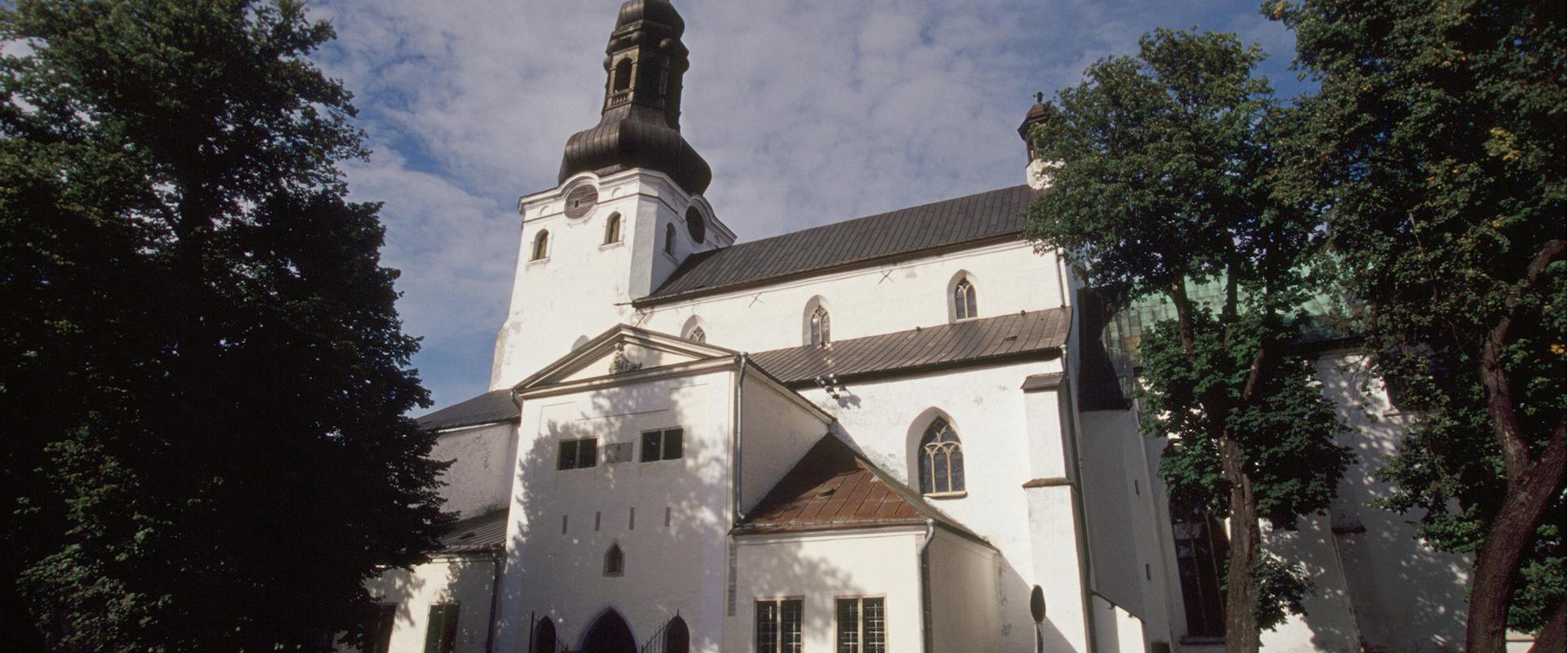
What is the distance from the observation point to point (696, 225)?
88.3 feet

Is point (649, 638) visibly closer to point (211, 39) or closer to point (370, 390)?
point (370, 390)

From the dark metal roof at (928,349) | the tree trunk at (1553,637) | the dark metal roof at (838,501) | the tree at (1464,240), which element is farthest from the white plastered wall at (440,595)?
the tree trunk at (1553,637)

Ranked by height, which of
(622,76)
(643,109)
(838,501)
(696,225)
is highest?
(622,76)

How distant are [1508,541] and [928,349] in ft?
31.3

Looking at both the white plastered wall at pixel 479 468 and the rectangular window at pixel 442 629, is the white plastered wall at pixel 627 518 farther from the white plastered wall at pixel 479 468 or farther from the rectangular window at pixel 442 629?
the white plastered wall at pixel 479 468

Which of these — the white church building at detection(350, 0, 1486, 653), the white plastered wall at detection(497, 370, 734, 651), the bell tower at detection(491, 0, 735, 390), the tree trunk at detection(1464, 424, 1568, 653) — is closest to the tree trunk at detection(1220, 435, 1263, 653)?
the white church building at detection(350, 0, 1486, 653)

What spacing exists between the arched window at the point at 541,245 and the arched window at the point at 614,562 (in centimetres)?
1363

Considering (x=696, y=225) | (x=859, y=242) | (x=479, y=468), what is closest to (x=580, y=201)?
(x=696, y=225)

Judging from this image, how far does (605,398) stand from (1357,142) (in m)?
12.0

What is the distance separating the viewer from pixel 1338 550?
15.8m

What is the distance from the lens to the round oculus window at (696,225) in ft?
87.0

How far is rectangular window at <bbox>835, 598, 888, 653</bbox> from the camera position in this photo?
38.8ft

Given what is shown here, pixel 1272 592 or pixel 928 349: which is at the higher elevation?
pixel 928 349

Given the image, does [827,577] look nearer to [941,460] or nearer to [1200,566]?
[941,460]
